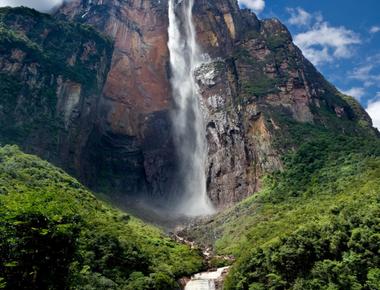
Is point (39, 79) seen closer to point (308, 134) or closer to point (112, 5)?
point (112, 5)

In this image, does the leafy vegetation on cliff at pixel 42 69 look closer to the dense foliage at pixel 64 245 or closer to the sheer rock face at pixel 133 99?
the sheer rock face at pixel 133 99

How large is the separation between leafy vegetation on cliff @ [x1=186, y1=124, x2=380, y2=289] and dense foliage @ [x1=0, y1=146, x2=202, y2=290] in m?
10.3

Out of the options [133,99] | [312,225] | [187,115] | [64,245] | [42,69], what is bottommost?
[64,245]

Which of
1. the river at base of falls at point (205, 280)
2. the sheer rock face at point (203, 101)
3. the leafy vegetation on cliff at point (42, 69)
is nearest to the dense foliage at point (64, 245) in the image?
the river at base of falls at point (205, 280)

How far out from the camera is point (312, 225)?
4731 centimetres

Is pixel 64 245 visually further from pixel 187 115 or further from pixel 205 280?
pixel 187 115

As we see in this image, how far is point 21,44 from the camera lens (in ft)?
333

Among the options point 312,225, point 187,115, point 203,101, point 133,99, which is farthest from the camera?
point 187,115

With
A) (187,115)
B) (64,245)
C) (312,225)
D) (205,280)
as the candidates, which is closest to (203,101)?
(187,115)

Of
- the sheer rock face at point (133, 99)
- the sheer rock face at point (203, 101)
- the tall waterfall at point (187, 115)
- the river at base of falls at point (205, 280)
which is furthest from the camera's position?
the sheer rock face at point (133, 99)

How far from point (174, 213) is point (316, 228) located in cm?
6247

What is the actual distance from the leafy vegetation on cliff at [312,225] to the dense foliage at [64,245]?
1032cm

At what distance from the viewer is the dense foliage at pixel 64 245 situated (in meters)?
22.1

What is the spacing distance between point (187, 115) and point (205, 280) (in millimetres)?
78918
